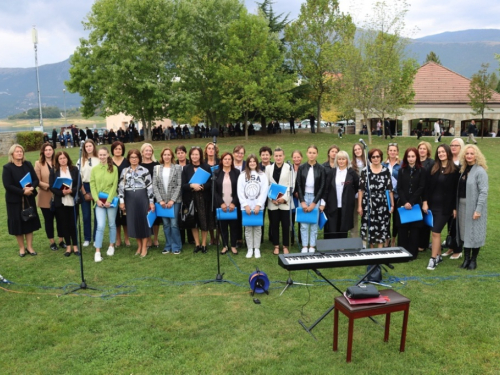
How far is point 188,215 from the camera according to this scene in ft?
24.6

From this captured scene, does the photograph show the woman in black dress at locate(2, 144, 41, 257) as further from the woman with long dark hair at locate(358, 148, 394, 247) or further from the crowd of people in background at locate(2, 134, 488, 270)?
the woman with long dark hair at locate(358, 148, 394, 247)

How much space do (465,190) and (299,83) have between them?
28.4m

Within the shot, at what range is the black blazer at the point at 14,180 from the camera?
737cm

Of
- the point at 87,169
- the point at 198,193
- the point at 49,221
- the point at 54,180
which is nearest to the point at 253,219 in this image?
the point at 198,193

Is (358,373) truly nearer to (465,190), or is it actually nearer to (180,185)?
(465,190)

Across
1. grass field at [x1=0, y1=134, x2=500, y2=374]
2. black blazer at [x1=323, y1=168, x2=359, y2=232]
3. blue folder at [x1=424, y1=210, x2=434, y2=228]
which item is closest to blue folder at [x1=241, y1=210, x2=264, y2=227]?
grass field at [x1=0, y1=134, x2=500, y2=374]

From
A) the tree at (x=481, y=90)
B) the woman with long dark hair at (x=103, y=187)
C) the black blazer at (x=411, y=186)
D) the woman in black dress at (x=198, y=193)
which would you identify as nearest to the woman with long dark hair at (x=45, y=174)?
the woman with long dark hair at (x=103, y=187)

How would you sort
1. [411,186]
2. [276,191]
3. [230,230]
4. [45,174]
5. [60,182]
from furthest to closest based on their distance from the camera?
[45,174] < [230,230] < [60,182] < [276,191] < [411,186]

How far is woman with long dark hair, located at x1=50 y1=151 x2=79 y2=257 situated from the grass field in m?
0.65

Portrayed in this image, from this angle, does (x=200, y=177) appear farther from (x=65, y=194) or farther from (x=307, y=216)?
(x=65, y=194)

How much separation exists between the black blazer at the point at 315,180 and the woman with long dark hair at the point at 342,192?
129mm

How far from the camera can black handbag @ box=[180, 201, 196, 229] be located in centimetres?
750

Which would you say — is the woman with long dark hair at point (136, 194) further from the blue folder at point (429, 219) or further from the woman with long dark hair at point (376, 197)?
the blue folder at point (429, 219)

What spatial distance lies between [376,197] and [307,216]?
3.79 ft
